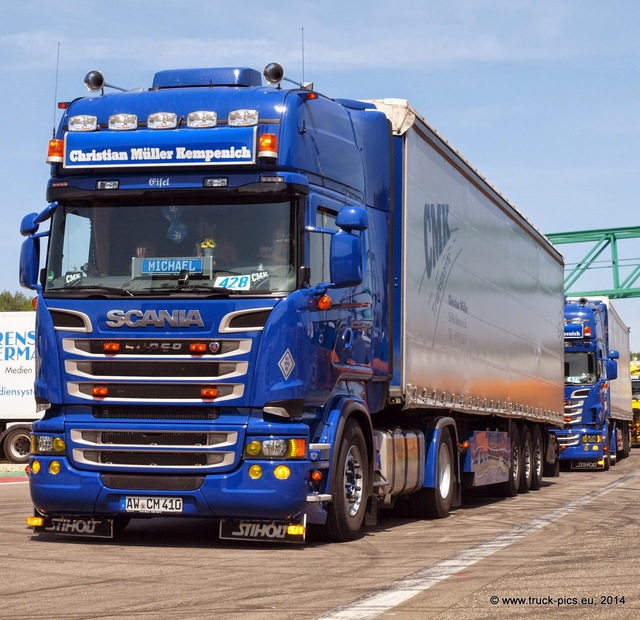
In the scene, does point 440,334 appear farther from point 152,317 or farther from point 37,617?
point 37,617

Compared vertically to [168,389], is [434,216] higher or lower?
higher

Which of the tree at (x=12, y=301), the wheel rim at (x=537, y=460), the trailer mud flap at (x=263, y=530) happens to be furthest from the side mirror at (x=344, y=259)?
the tree at (x=12, y=301)

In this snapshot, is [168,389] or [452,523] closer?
[168,389]

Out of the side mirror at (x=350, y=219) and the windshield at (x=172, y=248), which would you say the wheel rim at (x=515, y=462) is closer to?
the side mirror at (x=350, y=219)

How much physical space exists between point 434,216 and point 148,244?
483cm

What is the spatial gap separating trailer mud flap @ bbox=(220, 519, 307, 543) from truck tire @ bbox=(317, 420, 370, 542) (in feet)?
1.63

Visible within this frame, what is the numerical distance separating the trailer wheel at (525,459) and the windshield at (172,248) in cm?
1158

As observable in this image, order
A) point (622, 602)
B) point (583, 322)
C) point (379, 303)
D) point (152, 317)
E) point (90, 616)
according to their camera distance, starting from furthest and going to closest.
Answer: point (583, 322), point (379, 303), point (152, 317), point (622, 602), point (90, 616)

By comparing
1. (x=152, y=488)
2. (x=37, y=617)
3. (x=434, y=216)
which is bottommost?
(x=37, y=617)

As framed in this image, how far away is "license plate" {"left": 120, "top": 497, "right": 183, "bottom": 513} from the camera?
35.4 feet

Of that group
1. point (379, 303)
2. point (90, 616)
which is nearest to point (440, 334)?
point (379, 303)

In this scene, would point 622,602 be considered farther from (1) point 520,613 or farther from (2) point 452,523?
(2) point 452,523

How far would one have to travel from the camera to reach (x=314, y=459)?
10875mm

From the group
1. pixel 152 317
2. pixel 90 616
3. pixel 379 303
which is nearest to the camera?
pixel 90 616
